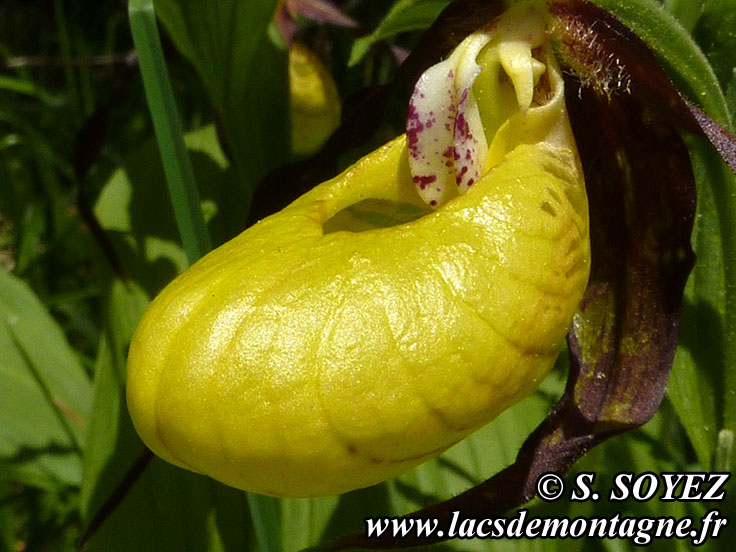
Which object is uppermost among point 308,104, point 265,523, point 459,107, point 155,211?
point 459,107

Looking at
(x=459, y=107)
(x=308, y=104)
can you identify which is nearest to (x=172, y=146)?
(x=459, y=107)

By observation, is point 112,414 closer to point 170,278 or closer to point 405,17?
point 170,278

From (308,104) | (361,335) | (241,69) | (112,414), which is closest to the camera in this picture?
(361,335)

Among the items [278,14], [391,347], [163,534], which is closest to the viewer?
[391,347]

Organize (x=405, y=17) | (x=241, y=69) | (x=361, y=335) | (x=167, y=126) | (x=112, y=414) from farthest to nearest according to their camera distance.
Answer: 1. (x=241, y=69)
2. (x=112, y=414)
3. (x=405, y=17)
4. (x=167, y=126)
5. (x=361, y=335)

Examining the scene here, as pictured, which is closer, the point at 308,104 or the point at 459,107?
the point at 459,107

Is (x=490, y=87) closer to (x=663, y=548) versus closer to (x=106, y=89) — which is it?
(x=663, y=548)

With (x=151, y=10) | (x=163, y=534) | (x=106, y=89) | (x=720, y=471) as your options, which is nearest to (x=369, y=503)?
(x=163, y=534)
